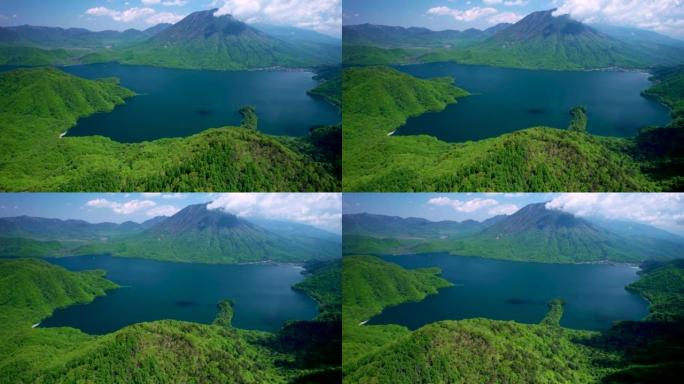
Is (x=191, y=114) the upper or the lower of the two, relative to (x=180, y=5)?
lower

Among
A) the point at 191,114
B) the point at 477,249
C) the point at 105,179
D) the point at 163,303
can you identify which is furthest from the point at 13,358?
the point at 477,249

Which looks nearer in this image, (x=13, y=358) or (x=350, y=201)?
(x=13, y=358)

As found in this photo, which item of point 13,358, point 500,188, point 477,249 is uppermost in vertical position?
point 500,188

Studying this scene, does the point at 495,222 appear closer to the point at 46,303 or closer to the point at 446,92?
the point at 446,92

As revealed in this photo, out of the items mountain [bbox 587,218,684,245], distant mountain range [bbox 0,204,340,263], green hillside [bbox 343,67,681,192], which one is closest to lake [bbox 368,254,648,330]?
mountain [bbox 587,218,684,245]

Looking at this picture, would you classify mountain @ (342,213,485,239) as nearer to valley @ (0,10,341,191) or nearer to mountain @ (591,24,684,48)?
valley @ (0,10,341,191)

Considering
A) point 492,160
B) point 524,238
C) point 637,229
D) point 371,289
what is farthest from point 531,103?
point 371,289

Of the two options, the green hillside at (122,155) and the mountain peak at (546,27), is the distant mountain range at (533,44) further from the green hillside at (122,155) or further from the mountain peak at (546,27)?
the green hillside at (122,155)
